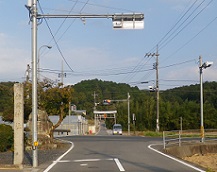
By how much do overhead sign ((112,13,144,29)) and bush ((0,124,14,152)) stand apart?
1108 centimetres

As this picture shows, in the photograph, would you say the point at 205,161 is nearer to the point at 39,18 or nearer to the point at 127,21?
the point at 127,21

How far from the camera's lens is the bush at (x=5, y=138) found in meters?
→ 24.6

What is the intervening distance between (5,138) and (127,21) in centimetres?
1171

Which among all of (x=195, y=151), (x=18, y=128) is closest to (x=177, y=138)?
(x=195, y=151)

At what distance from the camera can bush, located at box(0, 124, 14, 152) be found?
24578mm

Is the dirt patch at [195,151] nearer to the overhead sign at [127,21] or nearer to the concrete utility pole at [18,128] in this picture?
the overhead sign at [127,21]

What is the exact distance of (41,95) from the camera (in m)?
32.9

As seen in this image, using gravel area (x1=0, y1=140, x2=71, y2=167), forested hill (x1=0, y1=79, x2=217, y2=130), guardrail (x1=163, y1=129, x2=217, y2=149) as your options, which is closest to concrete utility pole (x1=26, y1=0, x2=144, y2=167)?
gravel area (x1=0, y1=140, x2=71, y2=167)

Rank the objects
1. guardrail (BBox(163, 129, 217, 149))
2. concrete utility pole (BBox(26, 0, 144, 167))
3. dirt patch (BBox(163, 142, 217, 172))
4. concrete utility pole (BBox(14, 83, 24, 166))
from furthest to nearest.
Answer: guardrail (BBox(163, 129, 217, 149)) < dirt patch (BBox(163, 142, 217, 172)) < concrete utility pole (BBox(14, 83, 24, 166)) < concrete utility pole (BBox(26, 0, 144, 167))

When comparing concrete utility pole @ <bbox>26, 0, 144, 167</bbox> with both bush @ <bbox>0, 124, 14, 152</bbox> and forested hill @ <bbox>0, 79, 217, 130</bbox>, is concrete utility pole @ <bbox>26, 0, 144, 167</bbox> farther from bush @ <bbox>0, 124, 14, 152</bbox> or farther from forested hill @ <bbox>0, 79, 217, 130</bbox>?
forested hill @ <bbox>0, 79, 217, 130</bbox>

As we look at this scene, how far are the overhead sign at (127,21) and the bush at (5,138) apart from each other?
436 inches

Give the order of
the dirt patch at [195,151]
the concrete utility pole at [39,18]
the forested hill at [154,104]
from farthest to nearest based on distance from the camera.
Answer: the forested hill at [154,104] → the dirt patch at [195,151] → the concrete utility pole at [39,18]

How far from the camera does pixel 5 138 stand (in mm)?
24891

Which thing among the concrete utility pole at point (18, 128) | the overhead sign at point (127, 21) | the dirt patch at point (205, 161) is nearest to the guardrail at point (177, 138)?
the dirt patch at point (205, 161)
